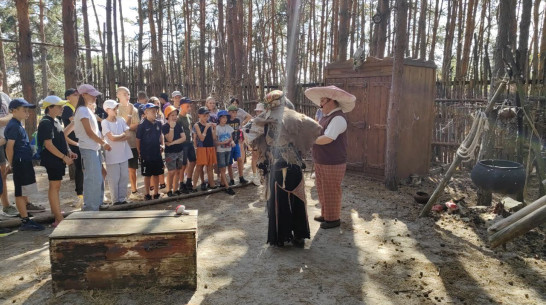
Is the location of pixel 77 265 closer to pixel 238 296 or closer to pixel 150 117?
pixel 238 296

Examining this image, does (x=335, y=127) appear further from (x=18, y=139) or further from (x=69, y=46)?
(x=69, y=46)

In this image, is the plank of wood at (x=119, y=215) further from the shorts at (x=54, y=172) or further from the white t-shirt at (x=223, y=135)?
the white t-shirt at (x=223, y=135)

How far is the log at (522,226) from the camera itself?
1.87 m

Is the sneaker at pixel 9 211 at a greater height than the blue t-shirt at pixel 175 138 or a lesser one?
lesser

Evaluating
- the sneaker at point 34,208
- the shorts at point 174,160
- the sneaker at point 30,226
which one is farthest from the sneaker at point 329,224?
the sneaker at point 34,208

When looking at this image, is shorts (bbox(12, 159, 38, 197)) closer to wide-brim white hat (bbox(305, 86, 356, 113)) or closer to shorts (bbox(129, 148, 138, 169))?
shorts (bbox(129, 148, 138, 169))

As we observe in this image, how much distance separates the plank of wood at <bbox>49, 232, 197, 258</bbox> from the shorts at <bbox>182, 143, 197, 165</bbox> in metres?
3.40

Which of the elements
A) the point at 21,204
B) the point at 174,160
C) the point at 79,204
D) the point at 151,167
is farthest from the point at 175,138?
the point at 21,204

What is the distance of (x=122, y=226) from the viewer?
3234mm

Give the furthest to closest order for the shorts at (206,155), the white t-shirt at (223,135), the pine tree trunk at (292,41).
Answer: the pine tree trunk at (292,41), the white t-shirt at (223,135), the shorts at (206,155)

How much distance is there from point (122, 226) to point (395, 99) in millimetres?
5570

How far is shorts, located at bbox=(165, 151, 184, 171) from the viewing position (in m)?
6.14

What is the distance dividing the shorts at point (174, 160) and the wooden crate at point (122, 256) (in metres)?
2.89

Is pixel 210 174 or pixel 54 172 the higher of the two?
pixel 54 172
